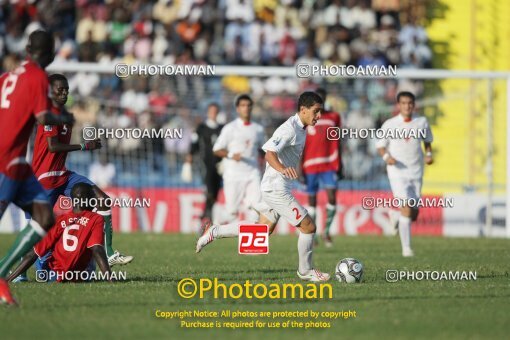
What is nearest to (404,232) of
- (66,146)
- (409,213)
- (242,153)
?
(409,213)

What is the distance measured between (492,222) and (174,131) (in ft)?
35.5

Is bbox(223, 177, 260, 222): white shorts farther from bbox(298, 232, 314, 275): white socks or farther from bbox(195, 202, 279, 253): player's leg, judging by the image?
bbox(298, 232, 314, 275): white socks

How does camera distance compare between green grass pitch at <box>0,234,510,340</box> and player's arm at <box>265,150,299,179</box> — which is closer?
green grass pitch at <box>0,234,510,340</box>

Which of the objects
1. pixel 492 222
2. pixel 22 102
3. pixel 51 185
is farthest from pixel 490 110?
pixel 22 102

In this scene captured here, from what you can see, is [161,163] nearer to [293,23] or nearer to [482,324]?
[293,23]

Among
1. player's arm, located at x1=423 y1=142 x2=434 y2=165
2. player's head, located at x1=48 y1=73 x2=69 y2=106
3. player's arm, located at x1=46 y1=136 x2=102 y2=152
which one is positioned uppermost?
player's head, located at x1=48 y1=73 x2=69 y2=106

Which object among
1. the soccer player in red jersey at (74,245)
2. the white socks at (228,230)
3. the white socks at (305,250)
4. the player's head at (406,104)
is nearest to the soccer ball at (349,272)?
the white socks at (305,250)

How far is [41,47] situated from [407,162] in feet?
28.8

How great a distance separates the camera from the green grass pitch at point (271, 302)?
9.25m

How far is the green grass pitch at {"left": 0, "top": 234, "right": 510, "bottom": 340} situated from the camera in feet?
30.3

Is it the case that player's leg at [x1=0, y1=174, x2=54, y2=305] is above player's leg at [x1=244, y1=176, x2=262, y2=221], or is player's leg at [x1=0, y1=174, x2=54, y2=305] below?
below

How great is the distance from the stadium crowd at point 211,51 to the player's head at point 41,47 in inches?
573

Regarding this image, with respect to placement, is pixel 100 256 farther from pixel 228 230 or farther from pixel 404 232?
pixel 404 232

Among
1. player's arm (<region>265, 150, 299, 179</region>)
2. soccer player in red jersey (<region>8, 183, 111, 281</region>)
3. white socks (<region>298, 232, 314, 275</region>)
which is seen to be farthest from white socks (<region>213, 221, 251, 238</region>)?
soccer player in red jersey (<region>8, 183, 111, 281</region>)
